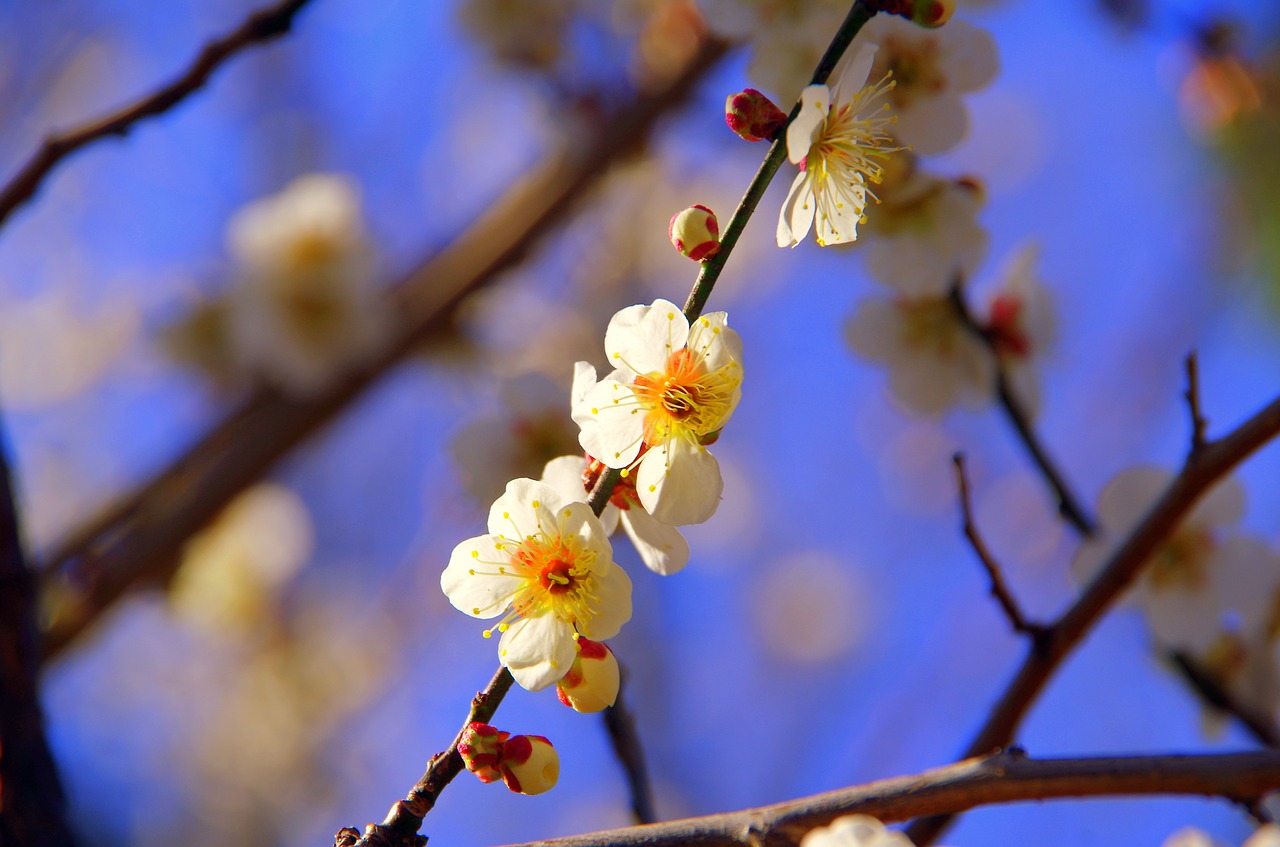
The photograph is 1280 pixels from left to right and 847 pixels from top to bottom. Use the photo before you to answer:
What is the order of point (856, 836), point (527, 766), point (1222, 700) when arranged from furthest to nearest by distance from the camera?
point (1222, 700) < point (527, 766) < point (856, 836)

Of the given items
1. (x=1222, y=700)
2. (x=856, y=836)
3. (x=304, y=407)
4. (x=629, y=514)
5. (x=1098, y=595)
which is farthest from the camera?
(x=304, y=407)

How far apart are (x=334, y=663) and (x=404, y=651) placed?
38 centimetres

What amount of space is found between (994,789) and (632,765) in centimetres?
44

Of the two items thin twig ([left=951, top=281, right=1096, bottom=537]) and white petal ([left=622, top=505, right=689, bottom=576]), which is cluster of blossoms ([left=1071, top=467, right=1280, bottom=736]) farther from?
white petal ([left=622, top=505, right=689, bottom=576])

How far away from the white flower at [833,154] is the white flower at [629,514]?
25 cm

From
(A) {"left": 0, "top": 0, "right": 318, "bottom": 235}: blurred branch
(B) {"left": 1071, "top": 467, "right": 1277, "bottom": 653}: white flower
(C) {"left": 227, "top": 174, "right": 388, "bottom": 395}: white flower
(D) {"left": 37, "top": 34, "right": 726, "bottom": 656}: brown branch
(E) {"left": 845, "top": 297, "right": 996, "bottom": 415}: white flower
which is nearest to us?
(A) {"left": 0, "top": 0, "right": 318, "bottom": 235}: blurred branch

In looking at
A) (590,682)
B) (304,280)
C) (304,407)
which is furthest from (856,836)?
(304,280)

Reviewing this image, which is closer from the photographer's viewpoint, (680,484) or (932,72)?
(680,484)

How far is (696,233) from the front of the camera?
77 cm

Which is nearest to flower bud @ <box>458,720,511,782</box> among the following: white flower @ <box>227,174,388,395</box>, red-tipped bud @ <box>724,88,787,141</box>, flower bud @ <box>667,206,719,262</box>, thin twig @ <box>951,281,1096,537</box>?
flower bud @ <box>667,206,719,262</box>

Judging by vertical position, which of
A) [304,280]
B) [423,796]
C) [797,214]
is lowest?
[423,796]

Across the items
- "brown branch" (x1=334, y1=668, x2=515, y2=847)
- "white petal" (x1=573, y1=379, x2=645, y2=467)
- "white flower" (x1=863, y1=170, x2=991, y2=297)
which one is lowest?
"brown branch" (x1=334, y1=668, x2=515, y2=847)

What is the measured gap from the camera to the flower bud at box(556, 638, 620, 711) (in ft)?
2.57

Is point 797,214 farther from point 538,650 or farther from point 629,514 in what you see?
point 538,650
